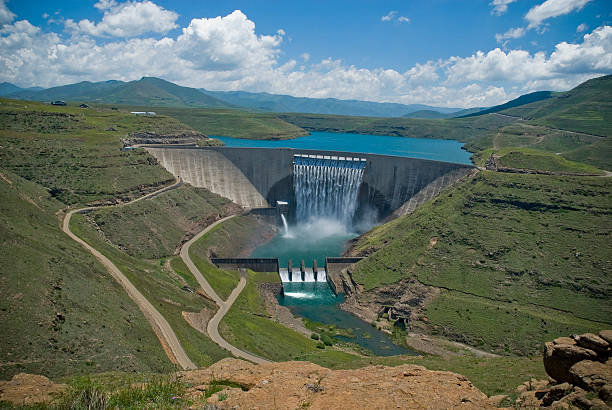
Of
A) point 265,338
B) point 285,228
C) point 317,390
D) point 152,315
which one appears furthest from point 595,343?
point 285,228

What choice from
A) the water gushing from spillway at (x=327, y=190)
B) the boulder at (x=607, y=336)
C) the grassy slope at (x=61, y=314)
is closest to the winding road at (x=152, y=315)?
the grassy slope at (x=61, y=314)

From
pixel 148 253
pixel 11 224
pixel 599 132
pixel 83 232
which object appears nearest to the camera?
pixel 11 224

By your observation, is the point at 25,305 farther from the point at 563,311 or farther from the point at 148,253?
the point at 563,311

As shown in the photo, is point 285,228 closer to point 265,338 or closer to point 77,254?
point 265,338

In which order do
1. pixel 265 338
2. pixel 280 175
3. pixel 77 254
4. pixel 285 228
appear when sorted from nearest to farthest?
1. pixel 77 254
2. pixel 265 338
3. pixel 285 228
4. pixel 280 175

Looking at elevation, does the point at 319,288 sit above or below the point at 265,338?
below

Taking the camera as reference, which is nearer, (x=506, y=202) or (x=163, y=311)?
(x=163, y=311)

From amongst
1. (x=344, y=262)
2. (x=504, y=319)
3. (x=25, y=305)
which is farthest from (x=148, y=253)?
(x=504, y=319)
